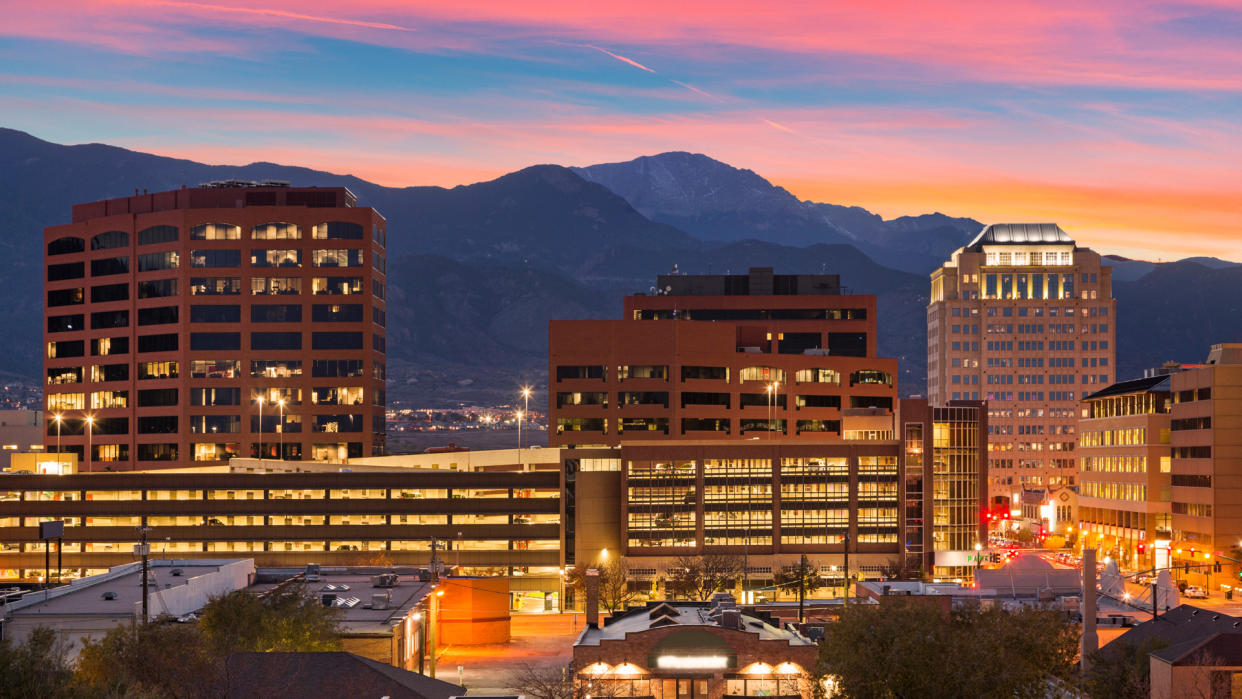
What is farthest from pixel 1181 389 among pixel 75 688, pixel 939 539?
pixel 75 688

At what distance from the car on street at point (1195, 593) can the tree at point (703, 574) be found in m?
51.2

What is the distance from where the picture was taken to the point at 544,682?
3780 inches

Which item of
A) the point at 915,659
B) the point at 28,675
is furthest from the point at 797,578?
the point at 28,675

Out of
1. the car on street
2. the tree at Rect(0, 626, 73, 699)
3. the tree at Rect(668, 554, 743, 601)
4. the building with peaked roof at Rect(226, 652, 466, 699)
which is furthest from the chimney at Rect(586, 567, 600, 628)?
the car on street

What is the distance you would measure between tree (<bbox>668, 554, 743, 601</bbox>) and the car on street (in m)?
51.2

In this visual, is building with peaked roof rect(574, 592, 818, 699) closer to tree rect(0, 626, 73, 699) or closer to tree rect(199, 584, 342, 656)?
tree rect(199, 584, 342, 656)

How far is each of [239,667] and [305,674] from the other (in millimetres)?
3411

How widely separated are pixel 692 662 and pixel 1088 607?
2779 cm

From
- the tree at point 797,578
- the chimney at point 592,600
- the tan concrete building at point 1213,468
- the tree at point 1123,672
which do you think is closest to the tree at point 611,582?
the tree at point 797,578

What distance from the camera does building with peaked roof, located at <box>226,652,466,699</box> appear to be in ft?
244

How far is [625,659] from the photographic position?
9000 cm

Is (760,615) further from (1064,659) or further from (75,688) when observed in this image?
(75,688)

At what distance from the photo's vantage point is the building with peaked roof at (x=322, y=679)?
244ft

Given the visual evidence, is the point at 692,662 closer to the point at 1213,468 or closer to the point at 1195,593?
the point at 1195,593
